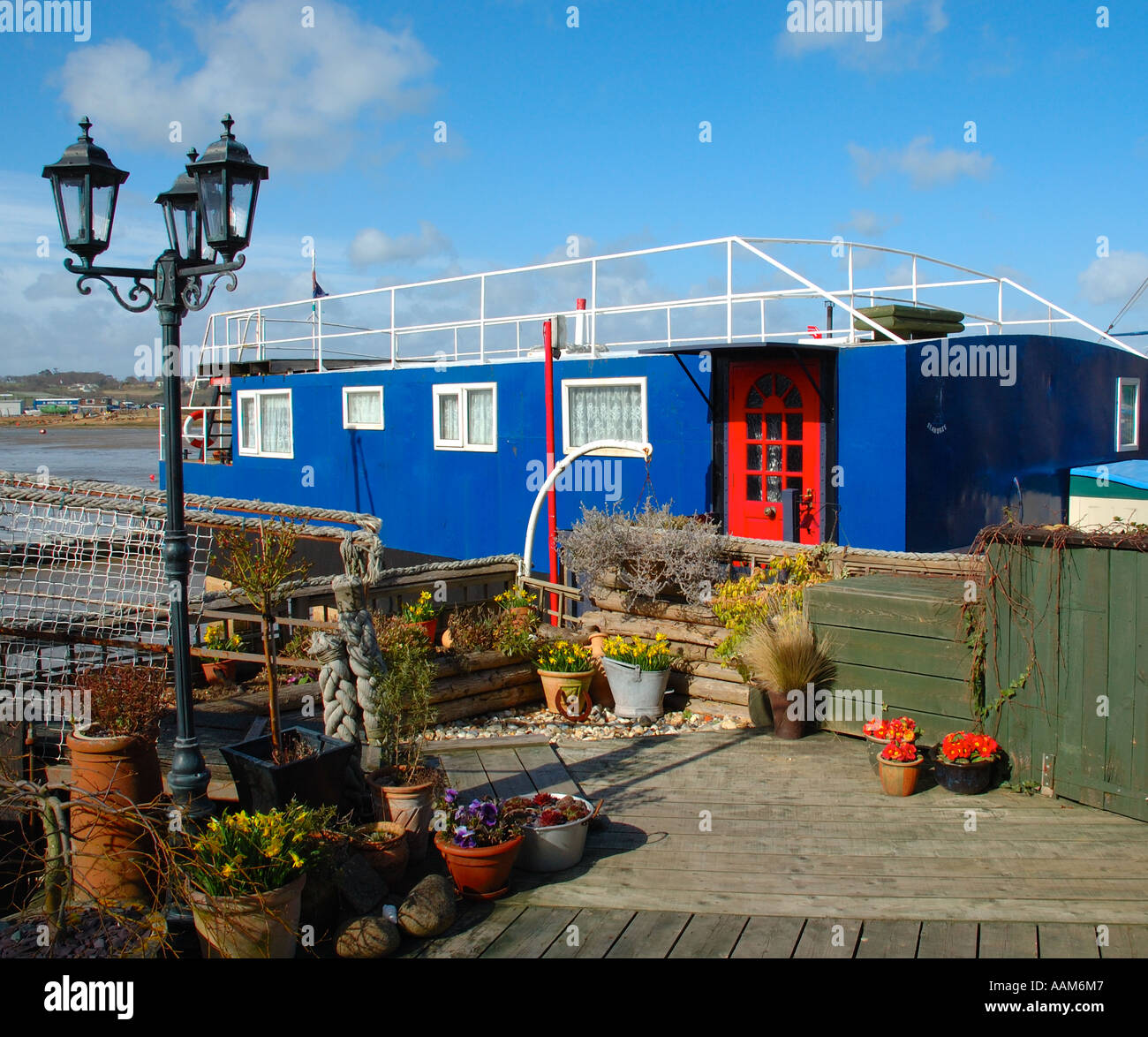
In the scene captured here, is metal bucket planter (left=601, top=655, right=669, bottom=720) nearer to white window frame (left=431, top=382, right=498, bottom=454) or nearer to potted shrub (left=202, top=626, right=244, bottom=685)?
potted shrub (left=202, top=626, right=244, bottom=685)

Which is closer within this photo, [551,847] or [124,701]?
[551,847]

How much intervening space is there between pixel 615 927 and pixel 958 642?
11.7 feet

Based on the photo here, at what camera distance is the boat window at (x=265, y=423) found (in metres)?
19.0

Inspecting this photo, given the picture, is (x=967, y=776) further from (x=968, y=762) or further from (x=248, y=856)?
(x=248, y=856)

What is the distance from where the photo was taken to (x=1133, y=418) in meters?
16.6

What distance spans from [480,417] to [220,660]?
6767mm

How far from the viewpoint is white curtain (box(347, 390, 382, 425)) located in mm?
16766

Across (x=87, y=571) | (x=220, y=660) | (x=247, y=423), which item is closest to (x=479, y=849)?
(x=87, y=571)

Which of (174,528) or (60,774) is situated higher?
(174,528)

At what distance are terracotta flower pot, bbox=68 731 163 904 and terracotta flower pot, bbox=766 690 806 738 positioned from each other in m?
4.75

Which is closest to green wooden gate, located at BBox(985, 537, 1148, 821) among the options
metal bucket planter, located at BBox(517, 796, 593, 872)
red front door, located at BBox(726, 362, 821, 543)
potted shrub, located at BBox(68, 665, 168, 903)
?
metal bucket planter, located at BBox(517, 796, 593, 872)
